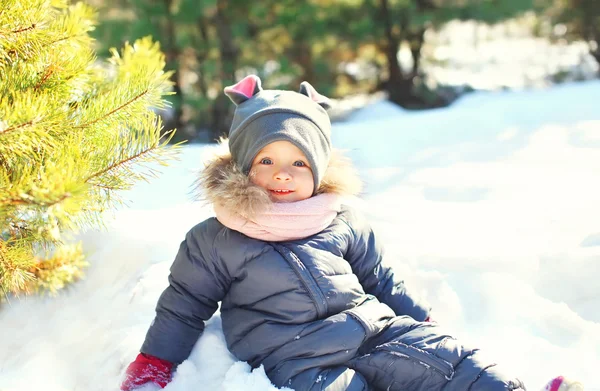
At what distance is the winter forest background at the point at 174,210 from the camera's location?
62.9 inches

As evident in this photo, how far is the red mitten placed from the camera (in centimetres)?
179

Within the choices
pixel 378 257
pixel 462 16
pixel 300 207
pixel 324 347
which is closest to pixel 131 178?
pixel 300 207

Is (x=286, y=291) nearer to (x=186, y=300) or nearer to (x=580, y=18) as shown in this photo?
(x=186, y=300)

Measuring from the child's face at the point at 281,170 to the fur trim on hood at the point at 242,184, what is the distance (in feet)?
0.16

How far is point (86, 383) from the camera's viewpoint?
1.97 m

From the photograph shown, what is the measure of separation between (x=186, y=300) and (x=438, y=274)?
3.49ft

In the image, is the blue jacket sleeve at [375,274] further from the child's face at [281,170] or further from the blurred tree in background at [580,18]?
the blurred tree in background at [580,18]

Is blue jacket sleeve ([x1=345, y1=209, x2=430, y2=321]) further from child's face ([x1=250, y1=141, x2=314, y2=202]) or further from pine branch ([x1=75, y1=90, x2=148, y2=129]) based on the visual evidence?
pine branch ([x1=75, y1=90, x2=148, y2=129])

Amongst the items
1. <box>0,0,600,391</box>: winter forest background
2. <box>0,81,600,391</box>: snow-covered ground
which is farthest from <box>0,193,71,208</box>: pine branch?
<box>0,81,600,391</box>: snow-covered ground

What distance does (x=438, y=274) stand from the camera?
246 centimetres

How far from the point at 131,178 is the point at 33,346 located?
864 mm

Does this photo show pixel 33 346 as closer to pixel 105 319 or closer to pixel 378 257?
pixel 105 319

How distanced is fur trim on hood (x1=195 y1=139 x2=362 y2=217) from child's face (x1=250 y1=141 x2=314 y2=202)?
5cm

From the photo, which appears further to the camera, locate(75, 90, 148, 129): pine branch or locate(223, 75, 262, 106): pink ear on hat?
locate(223, 75, 262, 106): pink ear on hat
